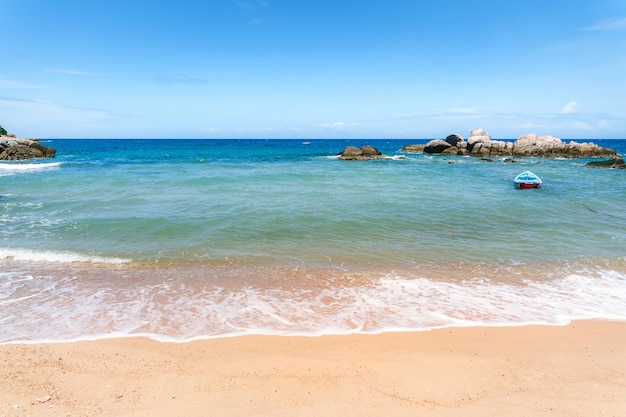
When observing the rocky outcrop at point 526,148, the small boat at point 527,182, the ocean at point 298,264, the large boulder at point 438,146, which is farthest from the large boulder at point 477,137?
the ocean at point 298,264

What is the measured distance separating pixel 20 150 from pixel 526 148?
6490cm

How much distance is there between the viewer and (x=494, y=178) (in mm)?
28016

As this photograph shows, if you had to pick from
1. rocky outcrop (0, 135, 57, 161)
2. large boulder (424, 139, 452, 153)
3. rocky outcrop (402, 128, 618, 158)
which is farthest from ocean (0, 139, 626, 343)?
large boulder (424, 139, 452, 153)

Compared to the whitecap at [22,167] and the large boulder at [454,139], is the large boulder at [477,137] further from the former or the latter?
the whitecap at [22,167]

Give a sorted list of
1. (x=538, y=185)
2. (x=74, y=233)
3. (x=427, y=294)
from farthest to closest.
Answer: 1. (x=538, y=185)
2. (x=74, y=233)
3. (x=427, y=294)

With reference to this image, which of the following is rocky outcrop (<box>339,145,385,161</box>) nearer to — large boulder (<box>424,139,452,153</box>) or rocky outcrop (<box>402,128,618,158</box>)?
large boulder (<box>424,139,452,153</box>)

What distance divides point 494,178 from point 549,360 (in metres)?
25.4

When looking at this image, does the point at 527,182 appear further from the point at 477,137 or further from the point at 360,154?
the point at 477,137

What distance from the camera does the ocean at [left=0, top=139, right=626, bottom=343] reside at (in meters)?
6.45

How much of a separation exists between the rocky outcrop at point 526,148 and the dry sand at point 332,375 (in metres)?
51.0

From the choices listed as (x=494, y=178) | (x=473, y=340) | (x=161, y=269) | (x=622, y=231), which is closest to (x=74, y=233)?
(x=161, y=269)

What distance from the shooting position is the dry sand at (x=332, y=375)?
417 centimetres

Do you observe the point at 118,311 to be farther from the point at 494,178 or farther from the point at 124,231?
the point at 494,178

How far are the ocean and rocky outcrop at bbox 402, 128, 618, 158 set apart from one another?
1410 inches
